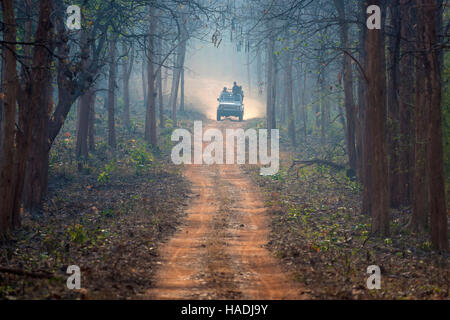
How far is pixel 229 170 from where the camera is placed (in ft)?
77.3

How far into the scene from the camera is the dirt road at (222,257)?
24.8ft

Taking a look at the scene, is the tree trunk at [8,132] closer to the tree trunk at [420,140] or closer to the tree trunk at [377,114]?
the tree trunk at [377,114]

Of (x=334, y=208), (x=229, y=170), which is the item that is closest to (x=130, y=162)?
(x=229, y=170)

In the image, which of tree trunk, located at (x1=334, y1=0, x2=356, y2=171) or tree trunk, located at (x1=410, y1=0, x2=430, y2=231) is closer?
tree trunk, located at (x1=410, y1=0, x2=430, y2=231)

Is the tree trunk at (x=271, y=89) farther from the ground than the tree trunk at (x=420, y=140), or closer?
farther from the ground

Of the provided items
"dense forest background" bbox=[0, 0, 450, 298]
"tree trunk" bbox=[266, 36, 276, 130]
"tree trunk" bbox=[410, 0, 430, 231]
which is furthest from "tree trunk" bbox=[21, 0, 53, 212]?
"tree trunk" bbox=[266, 36, 276, 130]

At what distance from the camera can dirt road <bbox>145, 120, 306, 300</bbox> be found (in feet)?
24.8

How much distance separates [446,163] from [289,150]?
18.1 metres

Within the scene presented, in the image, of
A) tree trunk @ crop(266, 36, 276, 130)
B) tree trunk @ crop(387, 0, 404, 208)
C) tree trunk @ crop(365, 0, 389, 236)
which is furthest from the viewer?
tree trunk @ crop(266, 36, 276, 130)

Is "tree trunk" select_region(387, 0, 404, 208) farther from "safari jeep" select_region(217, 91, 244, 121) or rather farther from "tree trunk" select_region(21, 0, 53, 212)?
"safari jeep" select_region(217, 91, 244, 121)

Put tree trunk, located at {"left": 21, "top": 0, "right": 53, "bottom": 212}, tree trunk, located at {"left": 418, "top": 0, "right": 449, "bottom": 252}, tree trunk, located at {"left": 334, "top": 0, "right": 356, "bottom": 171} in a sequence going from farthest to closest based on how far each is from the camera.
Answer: tree trunk, located at {"left": 334, "top": 0, "right": 356, "bottom": 171} → tree trunk, located at {"left": 21, "top": 0, "right": 53, "bottom": 212} → tree trunk, located at {"left": 418, "top": 0, "right": 449, "bottom": 252}

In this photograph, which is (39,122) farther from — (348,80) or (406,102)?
(348,80)

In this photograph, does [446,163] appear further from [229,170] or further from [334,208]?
[229,170]

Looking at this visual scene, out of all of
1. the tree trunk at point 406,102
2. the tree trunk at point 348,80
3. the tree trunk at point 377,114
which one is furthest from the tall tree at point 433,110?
the tree trunk at point 348,80
